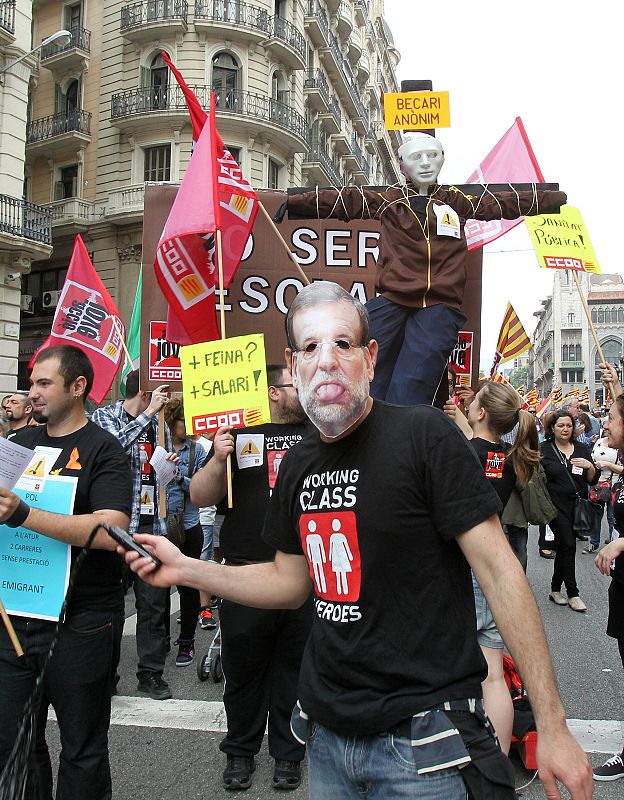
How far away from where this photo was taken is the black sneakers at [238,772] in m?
3.54

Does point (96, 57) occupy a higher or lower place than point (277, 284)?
higher

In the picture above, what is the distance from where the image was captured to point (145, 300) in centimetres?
525

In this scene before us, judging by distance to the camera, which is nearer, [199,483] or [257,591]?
[257,591]

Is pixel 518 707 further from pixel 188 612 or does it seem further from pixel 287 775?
pixel 188 612

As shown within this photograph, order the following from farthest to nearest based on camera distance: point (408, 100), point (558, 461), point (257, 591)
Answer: point (558, 461) → point (408, 100) → point (257, 591)

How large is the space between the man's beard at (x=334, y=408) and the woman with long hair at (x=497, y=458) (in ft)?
6.00

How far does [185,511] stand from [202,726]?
2.34 meters

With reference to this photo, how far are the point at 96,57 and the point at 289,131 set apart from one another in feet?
24.9

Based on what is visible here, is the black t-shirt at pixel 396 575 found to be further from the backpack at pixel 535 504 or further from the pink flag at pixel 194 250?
the backpack at pixel 535 504

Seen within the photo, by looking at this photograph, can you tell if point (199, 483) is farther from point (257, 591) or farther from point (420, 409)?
point (420, 409)

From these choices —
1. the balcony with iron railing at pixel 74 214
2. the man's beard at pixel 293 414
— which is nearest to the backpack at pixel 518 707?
the man's beard at pixel 293 414

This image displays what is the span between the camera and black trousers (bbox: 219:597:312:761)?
11.9ft

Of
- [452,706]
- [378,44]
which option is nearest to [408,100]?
[452,706]

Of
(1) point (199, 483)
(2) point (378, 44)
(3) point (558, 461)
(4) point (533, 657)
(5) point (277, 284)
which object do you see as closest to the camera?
(4) point (533, 657)
